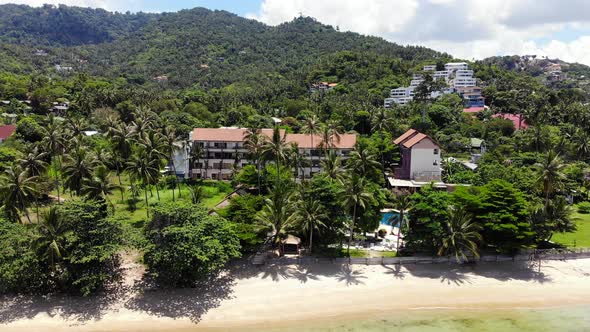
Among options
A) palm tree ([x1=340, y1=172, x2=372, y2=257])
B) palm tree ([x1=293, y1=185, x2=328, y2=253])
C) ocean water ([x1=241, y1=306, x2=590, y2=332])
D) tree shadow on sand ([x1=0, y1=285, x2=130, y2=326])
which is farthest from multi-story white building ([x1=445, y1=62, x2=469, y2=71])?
tree shadow on sand ([x1=0, y1=285, x2=130, y2=326])

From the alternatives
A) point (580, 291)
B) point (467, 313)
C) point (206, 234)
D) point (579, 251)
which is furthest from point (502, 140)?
point (206, 234)

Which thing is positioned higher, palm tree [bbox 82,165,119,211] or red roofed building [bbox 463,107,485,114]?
red roofed building [bbox 463,107,485,114]

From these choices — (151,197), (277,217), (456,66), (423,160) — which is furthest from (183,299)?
(456,66)

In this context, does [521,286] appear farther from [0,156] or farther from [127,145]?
[0,156]

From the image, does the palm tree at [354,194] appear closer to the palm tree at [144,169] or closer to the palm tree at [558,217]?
the palm tree at [558,217]

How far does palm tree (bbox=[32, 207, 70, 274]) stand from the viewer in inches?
1353

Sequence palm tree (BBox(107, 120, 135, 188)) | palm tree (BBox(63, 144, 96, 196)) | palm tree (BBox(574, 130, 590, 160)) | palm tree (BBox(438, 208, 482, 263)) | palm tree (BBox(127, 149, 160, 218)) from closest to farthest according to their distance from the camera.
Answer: palm tree (BBox(438, 208, 482, 263)) < palm tree (BBox(63, 144, 96, 196)) < palm tree (BBox(127, 149, 160, 218)) < palm tree (BBox(107, 120, 135, 188)) < palm tree (BBox(574, 130, 590, 160))

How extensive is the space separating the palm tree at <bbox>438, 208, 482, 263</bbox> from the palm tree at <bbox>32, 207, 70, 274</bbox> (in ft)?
116

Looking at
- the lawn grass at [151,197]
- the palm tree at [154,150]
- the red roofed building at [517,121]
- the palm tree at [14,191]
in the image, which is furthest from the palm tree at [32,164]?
the red roofed building at [517,121]

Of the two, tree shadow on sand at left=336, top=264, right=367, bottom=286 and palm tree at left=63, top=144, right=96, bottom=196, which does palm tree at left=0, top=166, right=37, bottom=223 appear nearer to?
palm tree at left=63, top=144, right=96, bottom=196

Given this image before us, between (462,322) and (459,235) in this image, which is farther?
(459,235)

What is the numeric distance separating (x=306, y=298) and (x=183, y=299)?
11048mm

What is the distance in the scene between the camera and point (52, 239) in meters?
34.8

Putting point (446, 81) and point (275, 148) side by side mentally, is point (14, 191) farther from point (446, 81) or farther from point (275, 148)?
point (446, 81)
